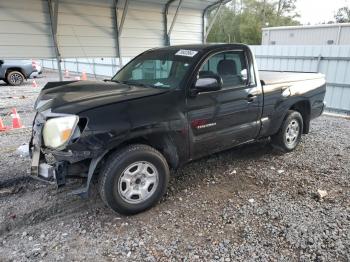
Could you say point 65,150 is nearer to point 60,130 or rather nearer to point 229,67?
point 60,130

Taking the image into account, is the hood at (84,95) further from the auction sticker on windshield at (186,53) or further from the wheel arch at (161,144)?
the auction sticker on windshield at (186,53)

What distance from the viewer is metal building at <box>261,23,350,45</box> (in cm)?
1614

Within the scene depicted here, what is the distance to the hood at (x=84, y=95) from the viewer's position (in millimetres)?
3105

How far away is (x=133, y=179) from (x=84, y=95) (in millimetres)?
1101

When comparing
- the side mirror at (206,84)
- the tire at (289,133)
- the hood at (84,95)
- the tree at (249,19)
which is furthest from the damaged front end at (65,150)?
the tree at (249,19)

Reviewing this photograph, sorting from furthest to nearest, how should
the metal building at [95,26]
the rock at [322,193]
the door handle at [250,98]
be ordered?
the metal building at [95,26] < the door handle at [250,98] < the rock at [322,193]

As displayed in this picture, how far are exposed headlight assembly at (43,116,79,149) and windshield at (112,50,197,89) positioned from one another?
123 cm

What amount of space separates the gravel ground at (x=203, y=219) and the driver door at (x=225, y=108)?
2.03ft

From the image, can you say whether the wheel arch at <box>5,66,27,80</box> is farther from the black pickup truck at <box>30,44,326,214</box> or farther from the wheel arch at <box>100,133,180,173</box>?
the wheel arch at <box>100,133,180,173</box>

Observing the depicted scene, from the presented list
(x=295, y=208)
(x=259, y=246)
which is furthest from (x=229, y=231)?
(x=295, y=208)

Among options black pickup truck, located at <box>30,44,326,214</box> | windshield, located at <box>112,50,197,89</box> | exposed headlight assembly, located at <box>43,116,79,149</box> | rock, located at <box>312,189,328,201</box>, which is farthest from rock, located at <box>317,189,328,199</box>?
exposed headlight assembly, located at <box>43,116,79,149</box>

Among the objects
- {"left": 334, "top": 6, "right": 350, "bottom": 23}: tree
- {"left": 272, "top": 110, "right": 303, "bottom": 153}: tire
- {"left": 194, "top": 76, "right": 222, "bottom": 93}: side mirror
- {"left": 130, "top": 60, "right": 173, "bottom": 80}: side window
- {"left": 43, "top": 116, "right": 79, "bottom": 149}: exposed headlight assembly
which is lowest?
{"left": 272, "top": 110, "right": 303, "bottom": 153}: tire

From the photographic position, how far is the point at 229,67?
13.9ft

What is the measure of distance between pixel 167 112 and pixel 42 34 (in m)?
4.03
